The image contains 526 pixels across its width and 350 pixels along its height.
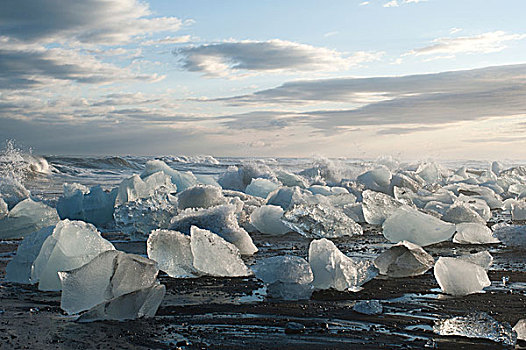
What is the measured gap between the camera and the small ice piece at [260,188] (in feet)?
21.6

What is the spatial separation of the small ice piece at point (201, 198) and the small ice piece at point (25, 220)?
110 centimetres

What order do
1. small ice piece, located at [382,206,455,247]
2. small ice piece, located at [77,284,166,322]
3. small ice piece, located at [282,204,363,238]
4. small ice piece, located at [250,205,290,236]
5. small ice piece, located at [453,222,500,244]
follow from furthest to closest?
small ice piece, located at [250,205,290,236] → small ice piece, located at [282,204,363,238] → small ice piece, located at [453,222,500,244] → small ice piece, located at [382,206,455,247] → small ice piece, located at [77,284,166,322]

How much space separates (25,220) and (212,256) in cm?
240

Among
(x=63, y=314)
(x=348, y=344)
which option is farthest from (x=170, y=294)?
(x=348, y=344)

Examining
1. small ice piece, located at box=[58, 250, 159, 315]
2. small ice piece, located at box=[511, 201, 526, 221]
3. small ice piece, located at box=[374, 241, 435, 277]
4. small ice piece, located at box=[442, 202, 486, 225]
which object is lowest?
small ice piece, located at box=[511, 201, 526, 221]

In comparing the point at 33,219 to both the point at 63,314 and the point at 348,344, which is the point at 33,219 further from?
the point at 348,344

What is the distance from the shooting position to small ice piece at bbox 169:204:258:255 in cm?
371

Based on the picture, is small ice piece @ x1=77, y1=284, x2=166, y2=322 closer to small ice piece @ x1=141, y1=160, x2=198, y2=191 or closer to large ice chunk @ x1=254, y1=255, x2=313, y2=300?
large ice chunk @ x1=254, y1=255, x2=313, y2=300

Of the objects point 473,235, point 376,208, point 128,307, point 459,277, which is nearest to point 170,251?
point 128,307

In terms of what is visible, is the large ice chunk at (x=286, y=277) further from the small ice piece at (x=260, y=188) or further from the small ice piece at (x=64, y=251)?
the small ice piece at (x=260, y=188)

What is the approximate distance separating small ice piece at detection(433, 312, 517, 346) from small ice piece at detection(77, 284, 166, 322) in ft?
3.58

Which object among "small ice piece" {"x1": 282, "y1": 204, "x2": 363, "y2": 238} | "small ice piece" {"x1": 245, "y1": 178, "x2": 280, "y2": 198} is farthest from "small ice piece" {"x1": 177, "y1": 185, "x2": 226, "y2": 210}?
"small ice piece" {"x1": 245, "y1": 178, "x2": 280, "y2": 198}

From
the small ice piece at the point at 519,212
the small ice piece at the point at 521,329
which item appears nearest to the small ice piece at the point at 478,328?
the small ice piece at the point at 521,329

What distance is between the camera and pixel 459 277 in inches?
100
